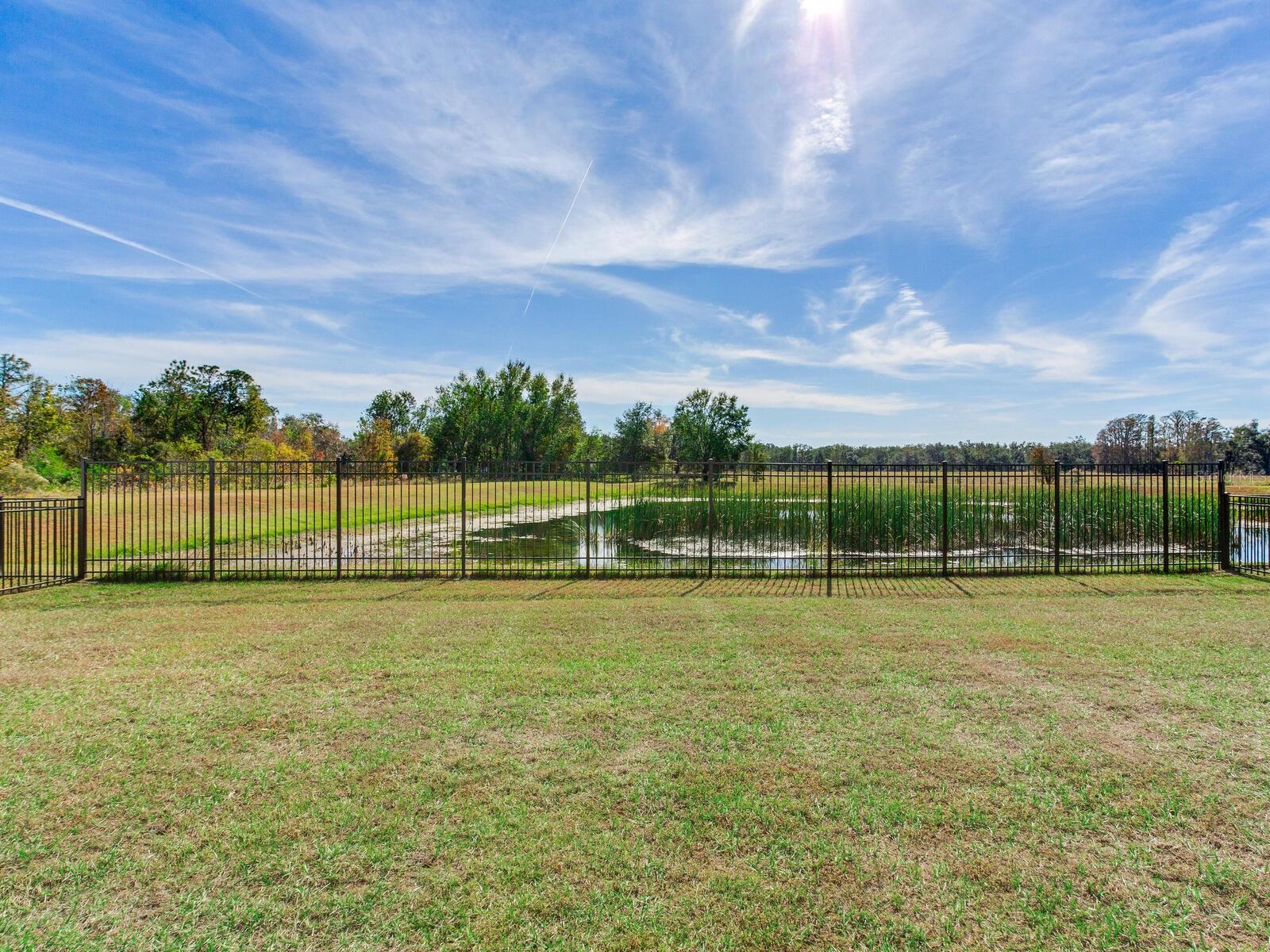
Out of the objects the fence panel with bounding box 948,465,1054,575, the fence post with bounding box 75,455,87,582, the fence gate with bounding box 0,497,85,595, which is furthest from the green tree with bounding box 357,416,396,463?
the fence panel with bounding box 948,465,1054,575

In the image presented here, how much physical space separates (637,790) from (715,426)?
46625 mm

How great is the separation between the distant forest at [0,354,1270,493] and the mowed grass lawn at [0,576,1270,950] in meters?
21.3

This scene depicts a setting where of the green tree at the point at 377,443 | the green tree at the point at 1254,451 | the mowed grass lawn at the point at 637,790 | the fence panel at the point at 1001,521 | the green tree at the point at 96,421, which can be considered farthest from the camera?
the green tree at the point at 1254,451

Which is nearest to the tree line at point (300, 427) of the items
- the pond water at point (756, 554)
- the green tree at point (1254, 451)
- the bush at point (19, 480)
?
the bush at point (19, 480)

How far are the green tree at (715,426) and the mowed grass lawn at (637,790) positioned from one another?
140ft

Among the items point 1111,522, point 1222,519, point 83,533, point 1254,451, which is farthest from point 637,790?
point 1254,451

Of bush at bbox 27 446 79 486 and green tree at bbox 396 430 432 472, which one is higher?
green tree at bbox 396 430 432 472

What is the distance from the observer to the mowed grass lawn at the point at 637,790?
7.70 ft

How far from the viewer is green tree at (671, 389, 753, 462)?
48.8 metres

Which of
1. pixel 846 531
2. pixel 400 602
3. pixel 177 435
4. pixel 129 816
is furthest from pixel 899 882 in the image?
pixel 177 435

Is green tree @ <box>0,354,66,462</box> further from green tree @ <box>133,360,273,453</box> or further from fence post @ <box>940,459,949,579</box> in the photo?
fence post @ <box>940,459,949,579</box>

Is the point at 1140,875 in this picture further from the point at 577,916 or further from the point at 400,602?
the point at 400,602

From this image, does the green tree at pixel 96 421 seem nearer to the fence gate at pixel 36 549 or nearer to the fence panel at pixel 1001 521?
the fence gate at pixel 36 549

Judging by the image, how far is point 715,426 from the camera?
161 ft
